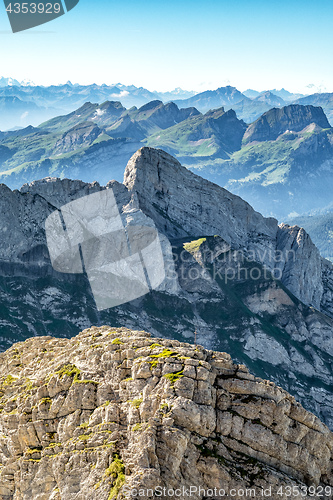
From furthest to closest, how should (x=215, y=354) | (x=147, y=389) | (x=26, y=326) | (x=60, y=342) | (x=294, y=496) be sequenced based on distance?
(x=26, y=326) < (x=60, y=342) < (x=215, y=354) < (x=147, y=389) < (x=294, y=496)

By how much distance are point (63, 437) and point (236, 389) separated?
61.3 ft

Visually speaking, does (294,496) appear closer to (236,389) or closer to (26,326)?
(236,389)

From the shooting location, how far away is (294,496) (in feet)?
163

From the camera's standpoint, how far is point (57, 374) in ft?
205

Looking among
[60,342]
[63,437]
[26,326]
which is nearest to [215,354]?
[63,437]

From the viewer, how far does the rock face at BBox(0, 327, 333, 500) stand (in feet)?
159

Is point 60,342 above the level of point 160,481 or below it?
below

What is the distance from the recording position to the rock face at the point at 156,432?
48.5m

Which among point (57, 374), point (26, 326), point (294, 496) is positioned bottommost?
point (26, 326)

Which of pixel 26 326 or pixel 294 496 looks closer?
pixel 294 496

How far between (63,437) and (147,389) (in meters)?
10.6

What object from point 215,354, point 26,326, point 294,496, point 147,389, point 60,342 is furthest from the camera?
point 26,326

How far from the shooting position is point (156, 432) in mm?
49000

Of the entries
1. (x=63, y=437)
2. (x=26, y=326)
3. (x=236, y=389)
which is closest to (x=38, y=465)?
(x=63, y=437)
